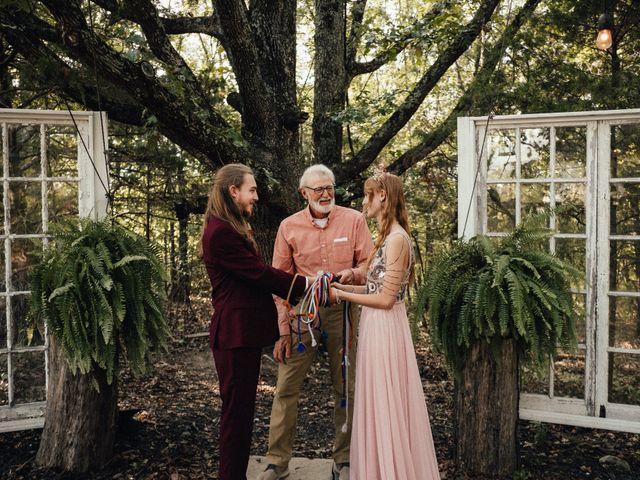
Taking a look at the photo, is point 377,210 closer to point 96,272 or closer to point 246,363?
point 246,363

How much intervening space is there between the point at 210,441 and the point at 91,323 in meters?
1.46

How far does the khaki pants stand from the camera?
3.46 meters

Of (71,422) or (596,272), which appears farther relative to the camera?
(596,272)

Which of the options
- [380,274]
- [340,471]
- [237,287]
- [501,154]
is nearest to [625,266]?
[501,154]

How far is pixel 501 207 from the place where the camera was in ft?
13.9

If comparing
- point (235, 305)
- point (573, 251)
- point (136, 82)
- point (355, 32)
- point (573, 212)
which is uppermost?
point (355, 32)

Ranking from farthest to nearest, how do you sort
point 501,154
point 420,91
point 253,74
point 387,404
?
point 420,91 < point 253,74 < point 501,154 < point 387,404

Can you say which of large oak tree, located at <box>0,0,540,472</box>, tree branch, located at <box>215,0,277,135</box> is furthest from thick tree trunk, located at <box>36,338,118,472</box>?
tree branch, located at <box>215,0,277,135</box>

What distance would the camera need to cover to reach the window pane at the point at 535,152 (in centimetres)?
420

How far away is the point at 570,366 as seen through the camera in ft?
13.6

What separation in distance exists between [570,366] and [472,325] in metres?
1.24

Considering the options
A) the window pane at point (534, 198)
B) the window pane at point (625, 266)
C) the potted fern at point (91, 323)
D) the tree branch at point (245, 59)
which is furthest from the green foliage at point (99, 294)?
the window pane at point (625, 266)

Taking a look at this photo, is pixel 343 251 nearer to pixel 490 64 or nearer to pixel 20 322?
pixel 20 322

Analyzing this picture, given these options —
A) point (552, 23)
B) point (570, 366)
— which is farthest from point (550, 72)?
point (570, 366)
